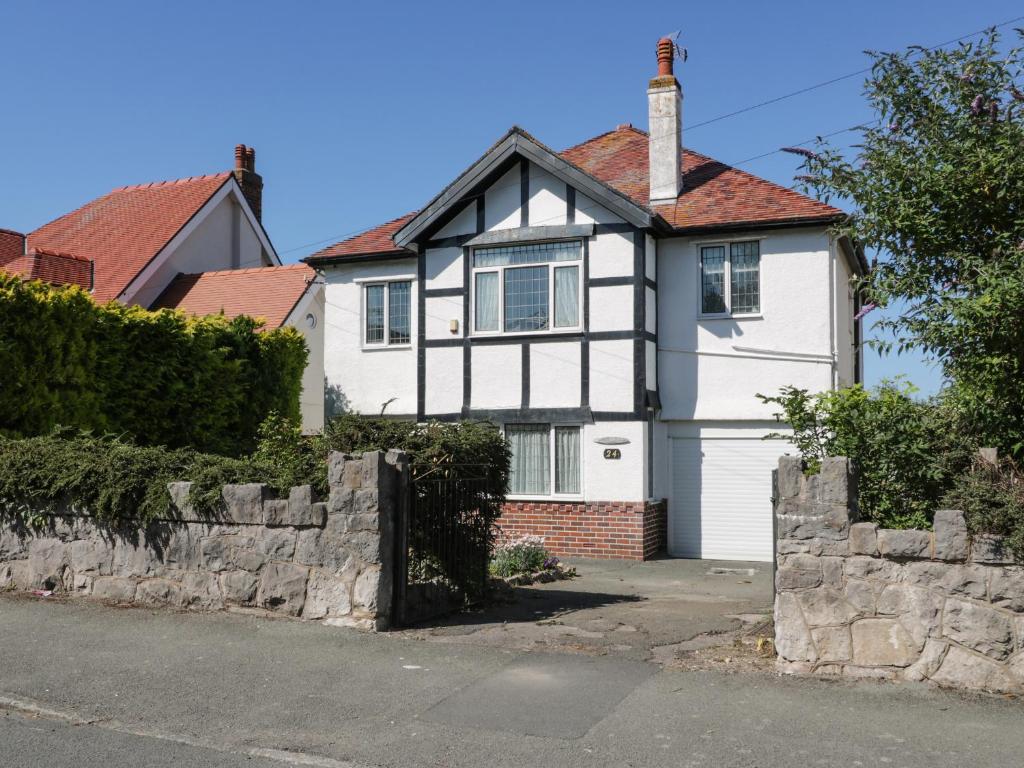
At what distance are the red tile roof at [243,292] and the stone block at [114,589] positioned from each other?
12.8m

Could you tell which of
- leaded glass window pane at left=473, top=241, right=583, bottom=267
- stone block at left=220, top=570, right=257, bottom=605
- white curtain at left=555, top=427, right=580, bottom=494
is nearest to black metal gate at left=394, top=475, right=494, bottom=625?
stone block at left=220, top=570, right=257, bottom=605

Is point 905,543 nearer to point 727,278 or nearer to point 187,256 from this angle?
point 727,278

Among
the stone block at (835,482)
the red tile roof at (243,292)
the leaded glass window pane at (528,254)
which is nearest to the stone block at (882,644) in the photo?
the stone block at (835,482)

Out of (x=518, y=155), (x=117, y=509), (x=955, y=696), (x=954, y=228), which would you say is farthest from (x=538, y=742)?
(x=518, y=155)

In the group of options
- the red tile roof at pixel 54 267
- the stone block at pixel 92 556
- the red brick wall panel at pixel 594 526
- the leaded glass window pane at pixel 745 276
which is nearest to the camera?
the stone block at pixel 92 556

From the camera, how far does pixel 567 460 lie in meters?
17.1

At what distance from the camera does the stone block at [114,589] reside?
9.98m

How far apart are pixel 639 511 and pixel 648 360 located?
2538 millimetres

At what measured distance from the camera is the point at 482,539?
34.7 ft

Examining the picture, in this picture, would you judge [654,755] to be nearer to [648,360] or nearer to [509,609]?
[509,609]

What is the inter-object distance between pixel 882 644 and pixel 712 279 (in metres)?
10.4

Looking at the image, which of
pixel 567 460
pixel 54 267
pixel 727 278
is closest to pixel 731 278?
pixel 727 278

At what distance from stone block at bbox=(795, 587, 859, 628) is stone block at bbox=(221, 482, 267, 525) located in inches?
193

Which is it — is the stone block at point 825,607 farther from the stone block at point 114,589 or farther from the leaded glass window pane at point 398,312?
the leaded glass window pane at point 398,312
